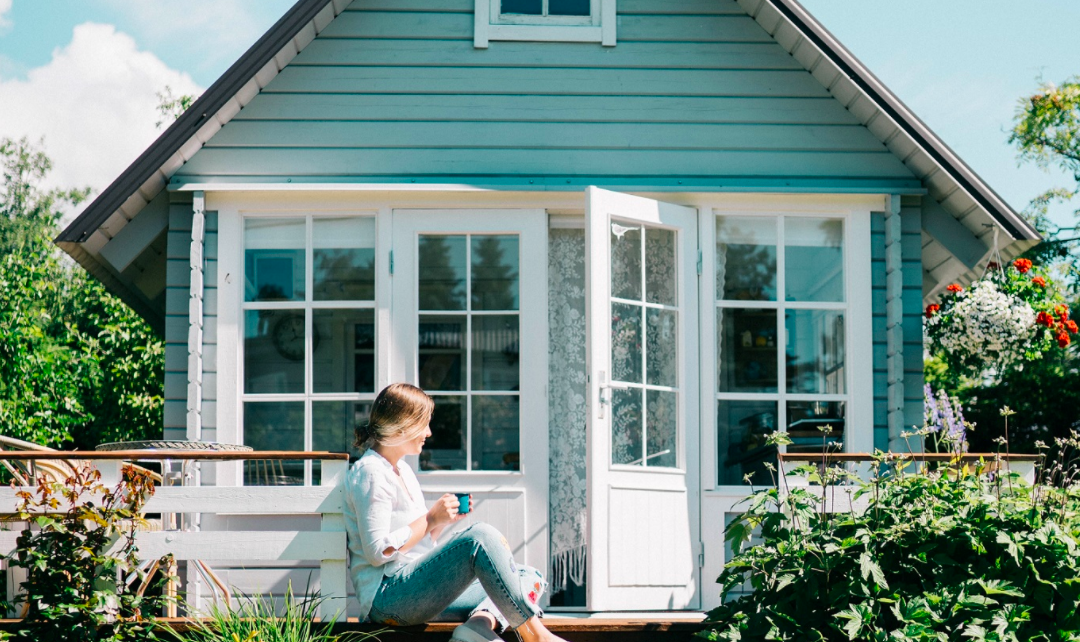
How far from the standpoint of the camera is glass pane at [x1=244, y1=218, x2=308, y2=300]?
5.82 m

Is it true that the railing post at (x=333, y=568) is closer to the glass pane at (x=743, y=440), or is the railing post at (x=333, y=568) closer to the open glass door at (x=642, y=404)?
the open glass door at (x=642, y=404)

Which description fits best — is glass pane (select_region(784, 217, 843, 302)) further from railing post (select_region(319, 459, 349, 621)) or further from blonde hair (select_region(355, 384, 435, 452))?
railing post (select_region(319, 459, 349, 621))

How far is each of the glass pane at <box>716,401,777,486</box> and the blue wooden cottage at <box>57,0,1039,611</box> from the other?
0.04ft

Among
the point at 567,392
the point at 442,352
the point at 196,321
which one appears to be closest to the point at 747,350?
the point at 567,392

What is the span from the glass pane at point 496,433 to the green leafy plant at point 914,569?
1652 mm

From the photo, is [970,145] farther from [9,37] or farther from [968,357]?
[9,37]

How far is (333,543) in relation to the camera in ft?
14.6

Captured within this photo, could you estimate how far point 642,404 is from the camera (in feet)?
18.4

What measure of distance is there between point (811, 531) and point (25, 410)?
11.7 meters

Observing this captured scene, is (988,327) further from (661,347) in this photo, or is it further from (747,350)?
(661,347)

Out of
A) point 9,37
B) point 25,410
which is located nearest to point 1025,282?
point 25,410

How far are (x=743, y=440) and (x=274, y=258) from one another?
2.46 metres

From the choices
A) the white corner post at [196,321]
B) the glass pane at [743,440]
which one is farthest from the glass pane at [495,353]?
the white corner post at [196,321]

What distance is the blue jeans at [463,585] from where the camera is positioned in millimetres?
3982
